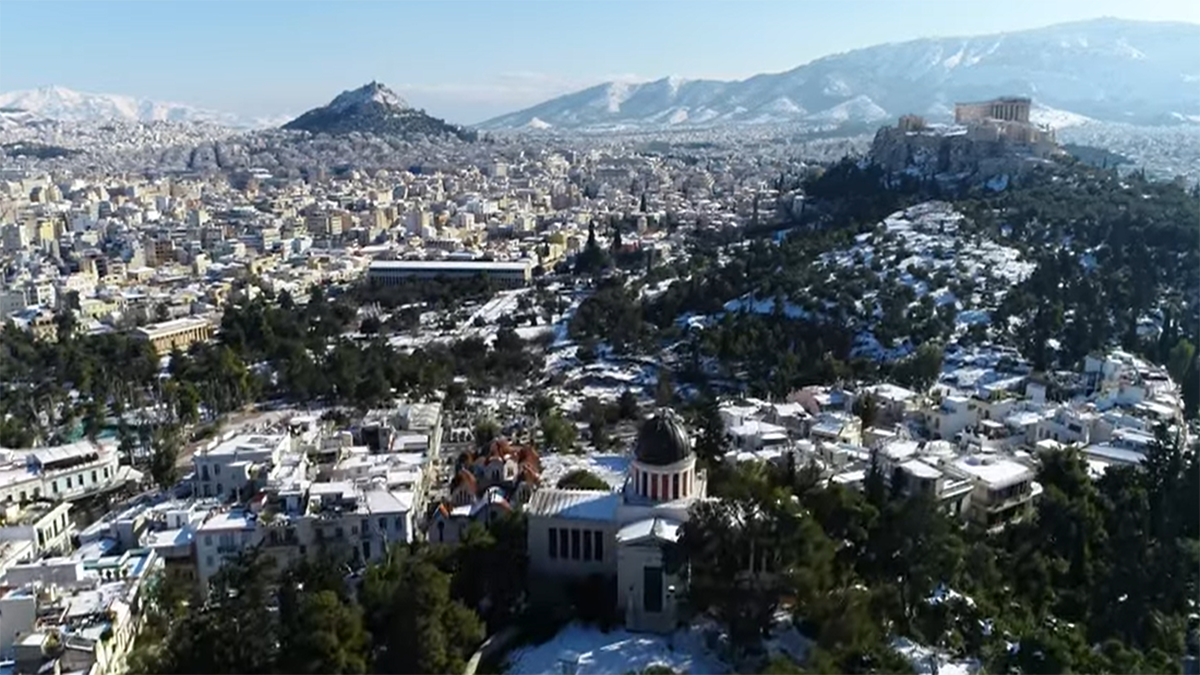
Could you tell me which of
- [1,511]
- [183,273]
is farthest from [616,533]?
[183,273]

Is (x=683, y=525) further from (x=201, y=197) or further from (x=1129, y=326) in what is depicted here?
(x=201, y=197)

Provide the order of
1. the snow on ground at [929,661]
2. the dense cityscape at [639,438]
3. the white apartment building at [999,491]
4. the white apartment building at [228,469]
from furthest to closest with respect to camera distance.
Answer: the white apartment building at [228,469]
the white apartment building at [999,491]
the dense cityscape at [639,438]
the snow on ground at [929,661]

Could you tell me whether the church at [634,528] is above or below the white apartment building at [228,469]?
above

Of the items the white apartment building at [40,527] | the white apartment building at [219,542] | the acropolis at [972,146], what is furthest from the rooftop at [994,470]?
the acropolis at [972,146]

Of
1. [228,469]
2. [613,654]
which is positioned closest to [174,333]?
[228,469]

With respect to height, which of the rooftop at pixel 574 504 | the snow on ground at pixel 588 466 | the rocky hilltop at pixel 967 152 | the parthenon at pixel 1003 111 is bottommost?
the snow on ground at pixel 588 466

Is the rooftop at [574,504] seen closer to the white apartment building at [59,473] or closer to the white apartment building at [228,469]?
the white apartment building at [228,469]
